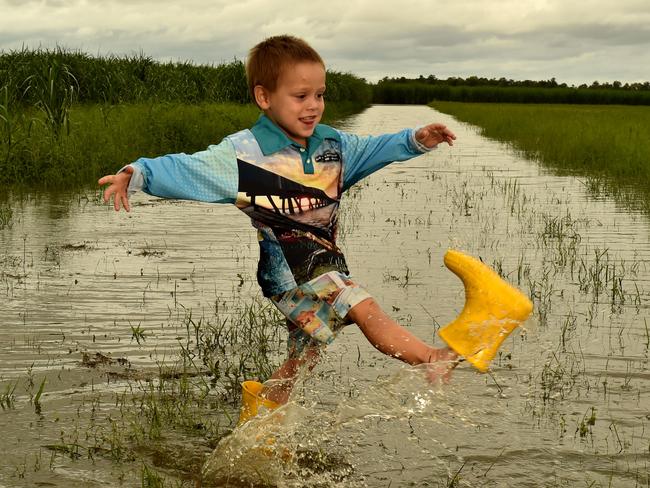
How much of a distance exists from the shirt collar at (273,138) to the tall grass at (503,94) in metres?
89.0

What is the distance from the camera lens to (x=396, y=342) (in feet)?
13.0

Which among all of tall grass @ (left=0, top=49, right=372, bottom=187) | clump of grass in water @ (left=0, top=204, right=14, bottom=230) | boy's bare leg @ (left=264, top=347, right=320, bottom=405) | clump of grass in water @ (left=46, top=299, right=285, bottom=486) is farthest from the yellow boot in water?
tall grass @ (left=0, top=49, right=372, bottom=187)

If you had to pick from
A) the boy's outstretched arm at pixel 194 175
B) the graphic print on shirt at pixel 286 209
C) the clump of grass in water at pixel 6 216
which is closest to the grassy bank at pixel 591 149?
the clump of grass in water at pixel 6 216

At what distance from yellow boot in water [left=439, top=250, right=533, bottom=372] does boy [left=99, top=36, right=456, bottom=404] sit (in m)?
0.35

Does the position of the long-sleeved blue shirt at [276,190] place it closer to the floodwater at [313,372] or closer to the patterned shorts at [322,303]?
A: the patterned shorts at [322,303]

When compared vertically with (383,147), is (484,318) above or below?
below

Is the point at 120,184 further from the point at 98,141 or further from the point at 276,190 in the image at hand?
the point at 98,141

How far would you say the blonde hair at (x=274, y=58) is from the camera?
13.7ft

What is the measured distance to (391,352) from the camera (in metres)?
3.98

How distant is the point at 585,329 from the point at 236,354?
227cm

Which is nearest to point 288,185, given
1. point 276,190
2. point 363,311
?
point 276,190

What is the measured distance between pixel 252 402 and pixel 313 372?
1.27 m

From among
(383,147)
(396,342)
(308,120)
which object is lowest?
(396,342)

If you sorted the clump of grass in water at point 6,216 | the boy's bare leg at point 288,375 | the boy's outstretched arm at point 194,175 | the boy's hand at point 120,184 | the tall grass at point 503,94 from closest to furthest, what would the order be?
the boy's hand at point 120,184 < the boy's outstretched arm at point 194,175 < the boy's bare leg at point 288,375 < the clump of grass in water at point 6,216 < the tall grass at point 503,94
